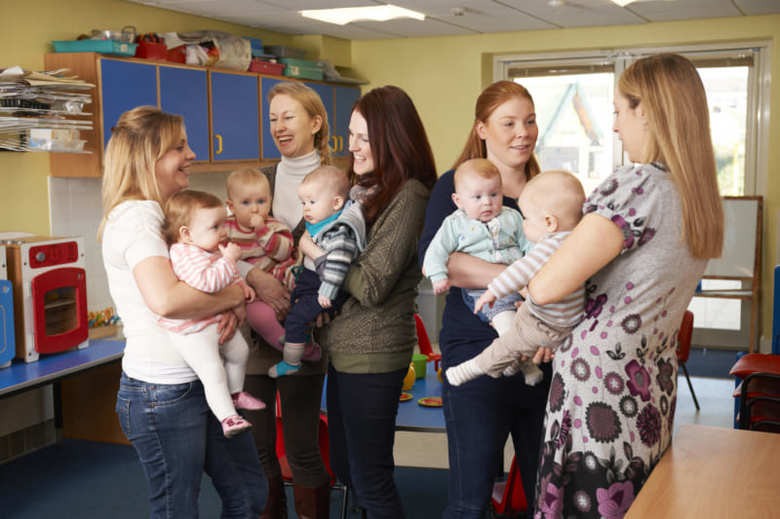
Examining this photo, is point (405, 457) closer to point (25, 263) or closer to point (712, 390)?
point (25, 263)

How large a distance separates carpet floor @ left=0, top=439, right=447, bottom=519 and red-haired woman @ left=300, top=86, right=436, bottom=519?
3.93 feet

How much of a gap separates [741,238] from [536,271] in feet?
16.8

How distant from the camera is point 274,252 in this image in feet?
7.73

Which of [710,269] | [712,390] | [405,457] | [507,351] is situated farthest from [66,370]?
[710,269]

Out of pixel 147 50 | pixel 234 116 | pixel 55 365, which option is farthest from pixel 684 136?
pixel 234 116

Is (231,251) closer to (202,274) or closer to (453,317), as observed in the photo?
(202,274)

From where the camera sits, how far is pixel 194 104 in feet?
16.2

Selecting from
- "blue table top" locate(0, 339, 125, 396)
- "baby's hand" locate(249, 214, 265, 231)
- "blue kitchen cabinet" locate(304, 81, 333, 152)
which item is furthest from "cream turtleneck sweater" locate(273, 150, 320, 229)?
"blue kitchen cabinet" locate(304, 81, 333, 152)

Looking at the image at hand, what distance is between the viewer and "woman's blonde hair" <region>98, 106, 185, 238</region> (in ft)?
6.19

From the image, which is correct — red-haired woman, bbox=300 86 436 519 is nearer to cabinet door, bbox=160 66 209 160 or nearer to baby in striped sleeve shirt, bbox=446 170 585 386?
baby in striped sleeve shirt, bbox=446 170 585 386

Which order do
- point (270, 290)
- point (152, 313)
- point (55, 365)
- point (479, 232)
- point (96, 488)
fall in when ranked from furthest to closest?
1. point (96, 488)
2. point (55, 365)
3. point (270, 290)
4. point (479, 232)
5. point (152, 313)

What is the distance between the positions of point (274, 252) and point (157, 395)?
62cm

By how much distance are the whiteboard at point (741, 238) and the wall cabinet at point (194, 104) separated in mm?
3106

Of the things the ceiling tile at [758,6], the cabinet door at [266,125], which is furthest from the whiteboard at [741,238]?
the cabinet door at [266,125]
